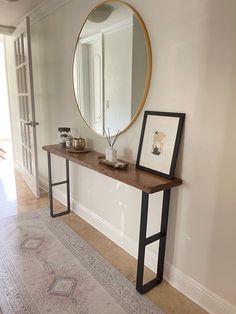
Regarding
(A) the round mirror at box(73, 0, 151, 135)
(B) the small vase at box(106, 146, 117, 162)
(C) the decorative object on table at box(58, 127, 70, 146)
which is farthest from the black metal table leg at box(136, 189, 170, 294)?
(C) the decorative object on table at box(58, 127, 70, 146)

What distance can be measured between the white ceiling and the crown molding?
0.04m

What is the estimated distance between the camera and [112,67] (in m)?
1.89

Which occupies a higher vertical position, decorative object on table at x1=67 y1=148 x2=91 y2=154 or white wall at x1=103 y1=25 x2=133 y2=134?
white wall at x1=103 y1=25 x2=133 y2=134

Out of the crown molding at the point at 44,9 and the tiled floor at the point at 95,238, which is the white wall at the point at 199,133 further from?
the crown molding at the point at 44,9

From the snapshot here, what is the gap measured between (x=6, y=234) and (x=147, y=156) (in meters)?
1.52

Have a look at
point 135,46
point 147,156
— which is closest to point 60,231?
point 147,156

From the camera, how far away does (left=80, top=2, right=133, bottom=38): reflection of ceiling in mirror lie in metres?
1.69

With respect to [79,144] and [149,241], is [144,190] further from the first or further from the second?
[79,144]

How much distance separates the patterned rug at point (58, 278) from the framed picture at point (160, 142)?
814mm

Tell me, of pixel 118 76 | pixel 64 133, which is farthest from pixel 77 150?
pixel 118 76

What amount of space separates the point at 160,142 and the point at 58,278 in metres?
1.17

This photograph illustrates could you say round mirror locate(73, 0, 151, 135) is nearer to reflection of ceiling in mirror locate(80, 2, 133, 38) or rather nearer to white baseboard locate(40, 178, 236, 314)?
reflection of ceiling in mirror locate(80, 2, 133, 38)

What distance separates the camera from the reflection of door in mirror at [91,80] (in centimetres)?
203

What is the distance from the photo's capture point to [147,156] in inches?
64.3
